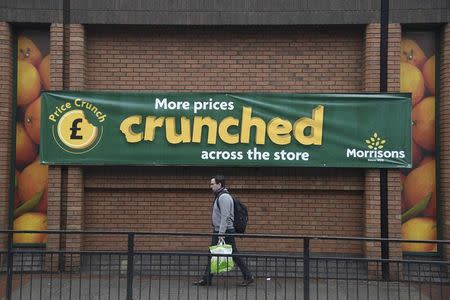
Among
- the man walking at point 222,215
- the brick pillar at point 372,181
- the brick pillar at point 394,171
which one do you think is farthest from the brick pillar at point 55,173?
the brick pillar at point 394,171

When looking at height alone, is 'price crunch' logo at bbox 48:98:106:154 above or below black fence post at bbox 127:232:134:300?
above

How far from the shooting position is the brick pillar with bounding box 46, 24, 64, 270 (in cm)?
852

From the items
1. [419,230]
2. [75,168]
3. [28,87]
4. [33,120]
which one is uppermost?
[28,87]

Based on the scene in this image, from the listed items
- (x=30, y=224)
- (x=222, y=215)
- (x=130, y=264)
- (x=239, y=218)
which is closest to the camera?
(x=130, y=264)

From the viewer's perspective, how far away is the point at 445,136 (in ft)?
27.6

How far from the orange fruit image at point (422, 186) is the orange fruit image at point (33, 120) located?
608 cm

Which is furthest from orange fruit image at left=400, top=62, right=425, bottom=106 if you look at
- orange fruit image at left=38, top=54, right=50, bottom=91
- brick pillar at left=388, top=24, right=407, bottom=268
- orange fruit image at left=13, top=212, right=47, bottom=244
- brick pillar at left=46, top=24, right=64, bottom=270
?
orange fruit image at left=13, top=212, right=47, bottom=244

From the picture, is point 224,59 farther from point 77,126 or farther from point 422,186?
point 422,186

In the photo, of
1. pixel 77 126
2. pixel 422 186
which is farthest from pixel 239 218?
pixel 422 186

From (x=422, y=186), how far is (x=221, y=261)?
3874mm

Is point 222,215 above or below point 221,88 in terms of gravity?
below

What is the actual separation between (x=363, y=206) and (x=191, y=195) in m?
2.81

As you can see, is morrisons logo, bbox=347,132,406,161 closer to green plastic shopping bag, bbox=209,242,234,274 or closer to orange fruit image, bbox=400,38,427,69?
orange fruit image, bbox=400,38,427,69

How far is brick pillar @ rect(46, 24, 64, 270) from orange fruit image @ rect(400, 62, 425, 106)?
552 cm
